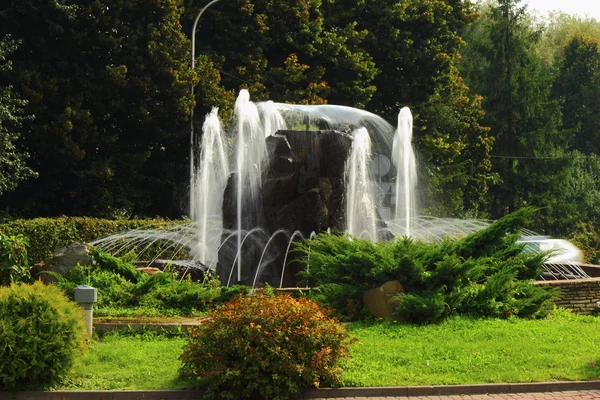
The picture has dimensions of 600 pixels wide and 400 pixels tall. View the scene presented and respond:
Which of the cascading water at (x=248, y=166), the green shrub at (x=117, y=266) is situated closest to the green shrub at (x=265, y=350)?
the green shrub at (x=117, y=266)

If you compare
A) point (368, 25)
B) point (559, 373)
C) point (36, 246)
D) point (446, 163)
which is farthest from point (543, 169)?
point (559, 373)

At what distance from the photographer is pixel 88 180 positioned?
3191cm

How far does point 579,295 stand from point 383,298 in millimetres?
4338

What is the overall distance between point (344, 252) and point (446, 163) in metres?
28.5

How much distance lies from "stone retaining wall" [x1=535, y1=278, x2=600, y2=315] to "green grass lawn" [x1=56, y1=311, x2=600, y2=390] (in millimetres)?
2651

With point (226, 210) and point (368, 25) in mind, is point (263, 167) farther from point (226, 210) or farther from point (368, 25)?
point (368, 25)

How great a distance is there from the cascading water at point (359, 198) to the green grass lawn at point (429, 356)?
815cm

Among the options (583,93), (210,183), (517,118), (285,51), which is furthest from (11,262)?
(583,93)

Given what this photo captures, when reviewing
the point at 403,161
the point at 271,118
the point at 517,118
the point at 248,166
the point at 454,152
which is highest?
the point at 517,118

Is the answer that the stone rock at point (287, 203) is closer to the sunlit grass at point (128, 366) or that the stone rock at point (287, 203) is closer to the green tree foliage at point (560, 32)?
the sunlit grass at point (128, 366)

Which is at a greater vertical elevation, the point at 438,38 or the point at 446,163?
the point at 438,38

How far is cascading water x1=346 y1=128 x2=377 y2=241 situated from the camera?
22.2m

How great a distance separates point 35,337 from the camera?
10570 millimetres

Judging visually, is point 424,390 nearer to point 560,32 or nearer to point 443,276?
point 443,276
